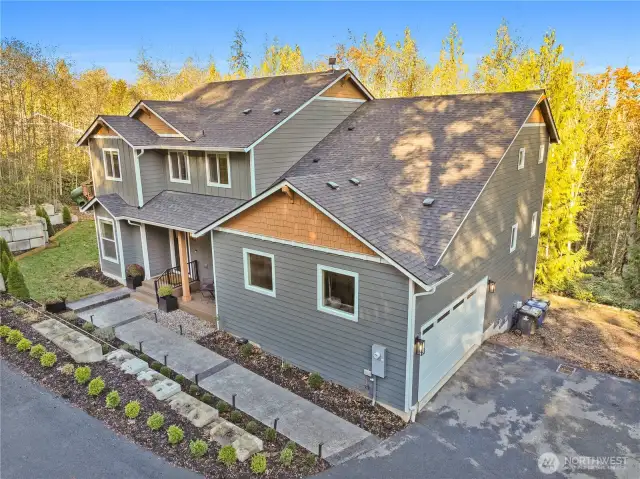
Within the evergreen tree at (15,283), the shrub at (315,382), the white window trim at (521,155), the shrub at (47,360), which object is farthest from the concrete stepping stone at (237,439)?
the white window trim at (521,155)

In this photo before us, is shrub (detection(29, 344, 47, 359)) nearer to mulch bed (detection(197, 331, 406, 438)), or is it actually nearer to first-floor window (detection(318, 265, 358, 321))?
mulch bed (detection(197, 331, 406, 438))

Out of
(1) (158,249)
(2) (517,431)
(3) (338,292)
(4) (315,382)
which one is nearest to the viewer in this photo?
(2) (517,431)

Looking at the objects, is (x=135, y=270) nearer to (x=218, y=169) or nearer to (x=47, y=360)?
(x=218, y=169)

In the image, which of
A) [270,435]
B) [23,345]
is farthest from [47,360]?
[270,435]

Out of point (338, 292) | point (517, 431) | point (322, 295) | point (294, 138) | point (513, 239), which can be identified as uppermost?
point (294, 138)

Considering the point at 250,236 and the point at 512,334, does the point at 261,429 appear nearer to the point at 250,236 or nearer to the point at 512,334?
the point at 250,236

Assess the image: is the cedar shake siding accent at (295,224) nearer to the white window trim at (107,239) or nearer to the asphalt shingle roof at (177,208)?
the asphalt shingle roof at (177,208)
